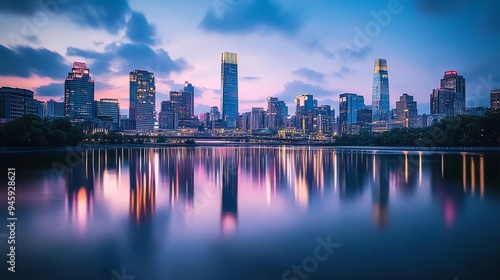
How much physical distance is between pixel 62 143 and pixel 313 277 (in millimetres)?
89383

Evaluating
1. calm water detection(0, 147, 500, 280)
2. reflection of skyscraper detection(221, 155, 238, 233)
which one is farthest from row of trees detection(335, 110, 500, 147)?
reflection of skyscraper detection(221, 155, 238, 233)

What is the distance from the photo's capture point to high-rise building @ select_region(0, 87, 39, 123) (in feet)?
525

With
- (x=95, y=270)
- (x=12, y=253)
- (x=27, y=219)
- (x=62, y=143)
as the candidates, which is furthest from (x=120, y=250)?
(x=62, y=143)

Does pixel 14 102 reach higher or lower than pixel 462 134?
higher

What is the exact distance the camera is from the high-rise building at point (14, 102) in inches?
6304

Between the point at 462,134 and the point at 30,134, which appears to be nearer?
the point at 30,134

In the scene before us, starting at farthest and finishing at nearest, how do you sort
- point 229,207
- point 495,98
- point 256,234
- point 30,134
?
point 495,98 → point 30,134 → point 229,207 → point 256,234

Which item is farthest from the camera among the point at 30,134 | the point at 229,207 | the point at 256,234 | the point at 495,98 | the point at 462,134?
the point at 495,98

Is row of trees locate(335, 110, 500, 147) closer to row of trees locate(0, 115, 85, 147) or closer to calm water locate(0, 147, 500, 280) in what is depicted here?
calm water locate(0, 147, 500, 280)

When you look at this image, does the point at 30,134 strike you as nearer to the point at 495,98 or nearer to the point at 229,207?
the point at 229,207

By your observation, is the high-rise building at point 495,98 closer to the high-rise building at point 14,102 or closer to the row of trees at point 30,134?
the row of trees at point 30,134

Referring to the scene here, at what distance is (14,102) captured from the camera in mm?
165500

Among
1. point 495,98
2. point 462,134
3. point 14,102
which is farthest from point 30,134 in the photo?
point 495,98

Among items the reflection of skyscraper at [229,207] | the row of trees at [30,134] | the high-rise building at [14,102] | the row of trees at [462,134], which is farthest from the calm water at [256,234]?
the high-rise building at [14,102]
